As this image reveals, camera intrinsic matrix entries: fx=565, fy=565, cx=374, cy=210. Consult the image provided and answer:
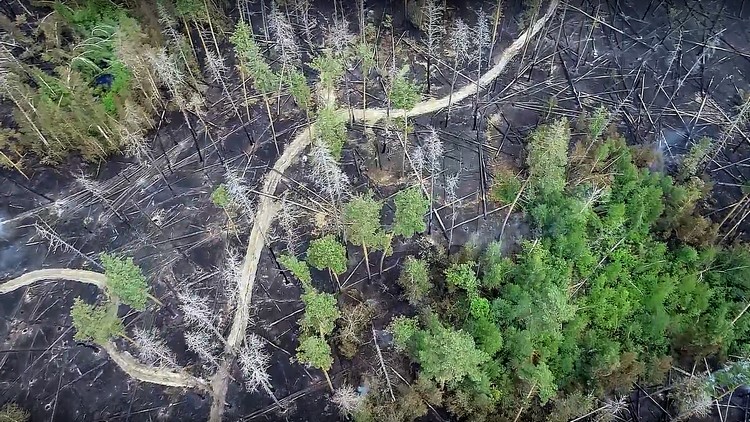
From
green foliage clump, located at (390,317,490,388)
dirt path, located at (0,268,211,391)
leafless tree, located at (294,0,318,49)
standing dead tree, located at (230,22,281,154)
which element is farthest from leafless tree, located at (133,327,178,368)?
leafless tree, located at (294,0,318,49)

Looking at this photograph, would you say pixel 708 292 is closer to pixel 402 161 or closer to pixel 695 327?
pixel 695 327

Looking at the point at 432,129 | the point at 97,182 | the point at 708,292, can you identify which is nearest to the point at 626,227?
the point at 708,292

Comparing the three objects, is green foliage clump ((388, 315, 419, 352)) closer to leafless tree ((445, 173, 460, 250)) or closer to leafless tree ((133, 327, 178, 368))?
leafless tree ((445, 173, 460, 250))

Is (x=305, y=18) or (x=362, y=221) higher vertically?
(x=305, y=18)

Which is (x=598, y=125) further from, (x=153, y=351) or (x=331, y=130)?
(x=153, y=351)

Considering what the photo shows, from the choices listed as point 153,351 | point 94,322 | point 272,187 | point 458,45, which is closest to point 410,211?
point 272,187

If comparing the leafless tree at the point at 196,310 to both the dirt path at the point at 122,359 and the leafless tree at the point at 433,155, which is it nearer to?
the dirt path at the point at 122,359
